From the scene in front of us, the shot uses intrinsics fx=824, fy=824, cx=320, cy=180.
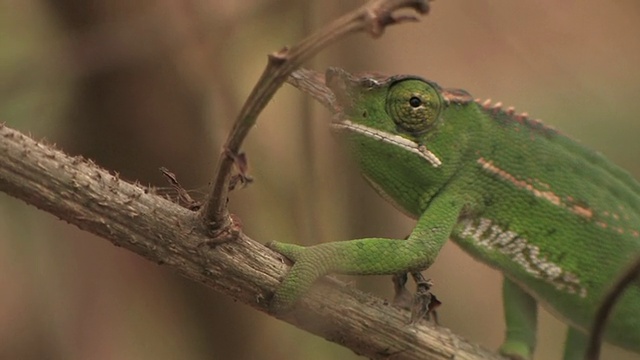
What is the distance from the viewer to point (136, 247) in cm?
100

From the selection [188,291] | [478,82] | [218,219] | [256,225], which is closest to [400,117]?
[218,219]

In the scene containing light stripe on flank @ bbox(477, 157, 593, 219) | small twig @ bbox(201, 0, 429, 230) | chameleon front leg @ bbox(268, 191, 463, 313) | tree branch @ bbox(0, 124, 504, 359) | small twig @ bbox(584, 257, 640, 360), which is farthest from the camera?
light stripe on flank @ bbox(477, 157, 593, 219)

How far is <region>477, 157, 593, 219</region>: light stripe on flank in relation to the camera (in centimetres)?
136

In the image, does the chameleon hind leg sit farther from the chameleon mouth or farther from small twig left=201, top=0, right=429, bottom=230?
small twig left=201, top=0, right=429, bottom=230

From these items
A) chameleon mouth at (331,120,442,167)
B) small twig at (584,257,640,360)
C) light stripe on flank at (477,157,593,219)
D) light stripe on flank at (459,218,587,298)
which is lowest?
small twig at (584,257,640,360)

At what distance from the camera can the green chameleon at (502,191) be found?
127cm

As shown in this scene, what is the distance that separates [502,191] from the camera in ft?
4.44

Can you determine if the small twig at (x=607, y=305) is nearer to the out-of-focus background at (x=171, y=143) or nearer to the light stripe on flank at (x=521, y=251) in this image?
the light stripe on flank at (x=521, y=251)

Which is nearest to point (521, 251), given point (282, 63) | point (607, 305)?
point (607, 305)

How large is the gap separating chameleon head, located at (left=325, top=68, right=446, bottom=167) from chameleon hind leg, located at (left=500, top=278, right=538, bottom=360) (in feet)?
1.35

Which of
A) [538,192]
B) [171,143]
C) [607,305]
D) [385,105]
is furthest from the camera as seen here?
[171,143]

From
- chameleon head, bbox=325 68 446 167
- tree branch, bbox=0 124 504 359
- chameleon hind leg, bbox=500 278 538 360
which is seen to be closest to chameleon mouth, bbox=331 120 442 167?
chameleon head, bbox=325 68 446 167

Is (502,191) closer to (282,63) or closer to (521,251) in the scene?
(521,251)

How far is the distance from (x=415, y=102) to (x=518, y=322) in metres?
0.50
